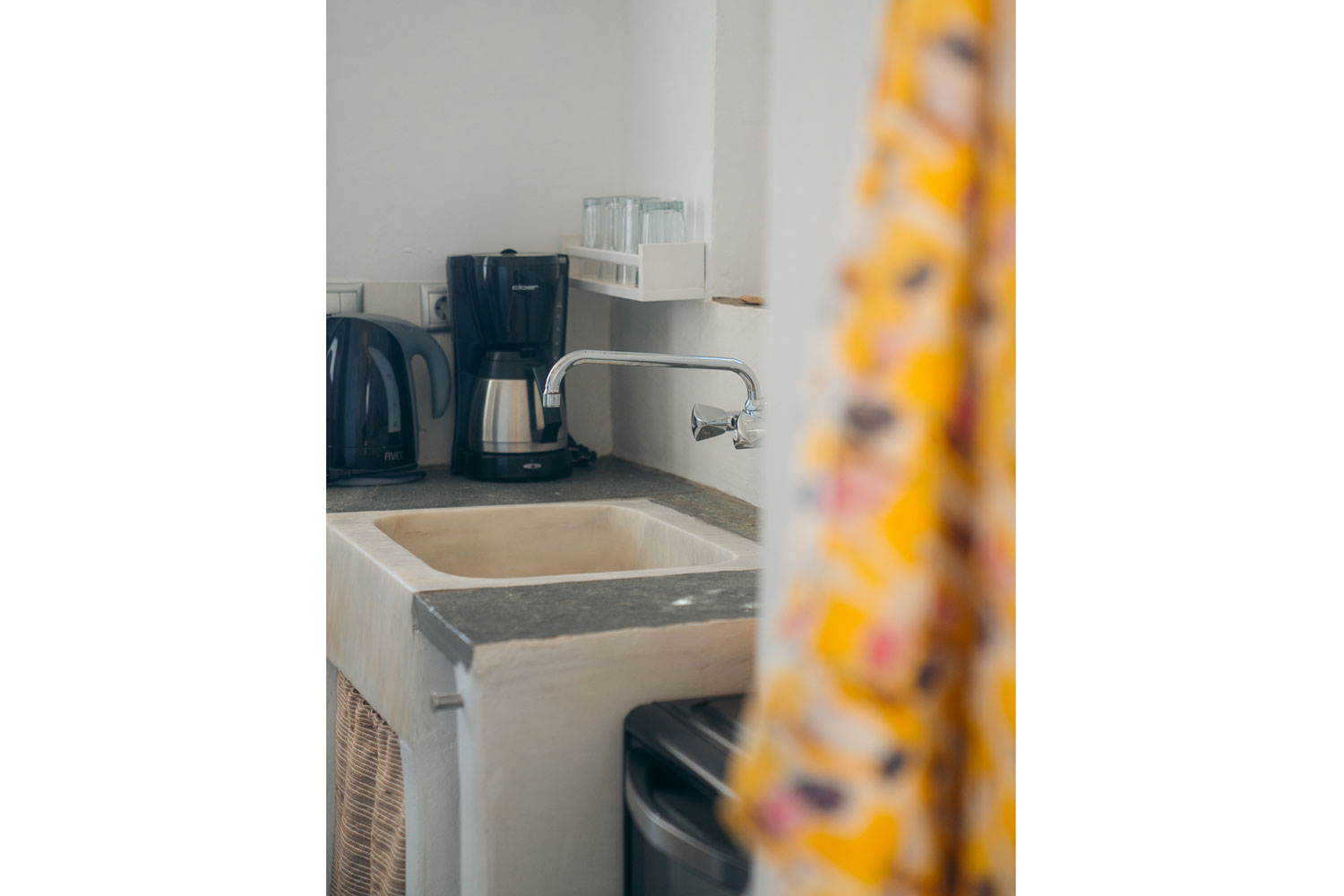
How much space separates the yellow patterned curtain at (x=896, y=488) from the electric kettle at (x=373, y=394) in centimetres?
A: 157

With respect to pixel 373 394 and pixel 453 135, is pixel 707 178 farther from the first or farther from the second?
pixel 373 394

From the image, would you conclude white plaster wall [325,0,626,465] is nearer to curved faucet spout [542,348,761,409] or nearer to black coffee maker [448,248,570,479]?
black coffee maker [448,248,570,479]

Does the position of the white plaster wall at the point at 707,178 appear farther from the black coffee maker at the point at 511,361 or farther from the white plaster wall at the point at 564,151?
the black coffee maker at the point at 511,361

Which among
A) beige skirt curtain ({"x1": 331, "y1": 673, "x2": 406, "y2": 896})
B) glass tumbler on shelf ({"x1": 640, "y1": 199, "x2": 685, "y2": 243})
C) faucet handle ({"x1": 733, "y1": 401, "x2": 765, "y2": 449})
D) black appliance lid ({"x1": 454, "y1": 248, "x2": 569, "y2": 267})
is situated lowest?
beige skirt curtain ({"x1": 331, "y1": 673, "x2": 406, "y2": 896})

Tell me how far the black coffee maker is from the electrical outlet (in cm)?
8

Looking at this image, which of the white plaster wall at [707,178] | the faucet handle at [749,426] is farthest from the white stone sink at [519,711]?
the white plaster wall at [707,178]

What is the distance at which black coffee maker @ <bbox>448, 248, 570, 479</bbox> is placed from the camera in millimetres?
1938

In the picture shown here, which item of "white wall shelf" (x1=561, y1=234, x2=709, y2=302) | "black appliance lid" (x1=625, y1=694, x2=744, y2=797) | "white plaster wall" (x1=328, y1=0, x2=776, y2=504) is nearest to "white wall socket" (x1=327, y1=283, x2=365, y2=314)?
"white plaster wall" (x1=328, y1=0, x2=776, y2=504)

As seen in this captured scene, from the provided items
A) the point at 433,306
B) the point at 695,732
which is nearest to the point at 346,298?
the point at 433,306

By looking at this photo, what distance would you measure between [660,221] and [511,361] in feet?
1.12

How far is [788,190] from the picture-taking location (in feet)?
1.44

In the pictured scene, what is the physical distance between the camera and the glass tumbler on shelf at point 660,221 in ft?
6.17
